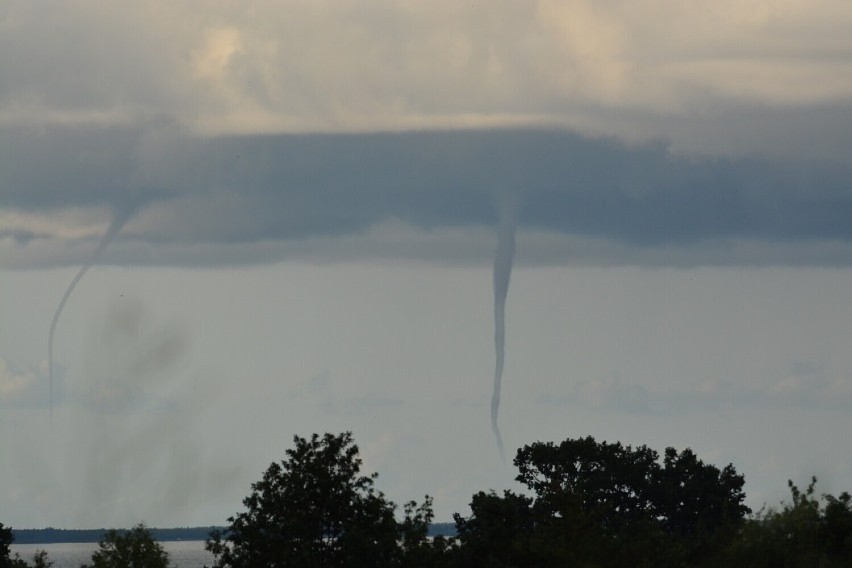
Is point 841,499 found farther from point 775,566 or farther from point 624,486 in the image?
point 624,486

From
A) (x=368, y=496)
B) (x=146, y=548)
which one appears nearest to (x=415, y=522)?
(x=368, y=496)

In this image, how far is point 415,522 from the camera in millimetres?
85438

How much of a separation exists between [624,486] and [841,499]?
272 feet

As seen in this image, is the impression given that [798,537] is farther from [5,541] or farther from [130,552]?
[5,541]

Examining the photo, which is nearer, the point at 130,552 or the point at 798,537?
the point at 798,537

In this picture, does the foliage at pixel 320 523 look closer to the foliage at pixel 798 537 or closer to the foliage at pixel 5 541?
the foliage at pixel 798 537

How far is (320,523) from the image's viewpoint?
8331cm

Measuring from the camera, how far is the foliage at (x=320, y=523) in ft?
268

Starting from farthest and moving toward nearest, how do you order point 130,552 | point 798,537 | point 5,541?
point 5,541 → point 130,552 → point 798,537

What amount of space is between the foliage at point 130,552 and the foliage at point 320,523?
1278 inches

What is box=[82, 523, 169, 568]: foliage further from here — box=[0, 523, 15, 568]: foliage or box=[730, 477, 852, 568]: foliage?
box=[730, 477, 852, 568]: foliage

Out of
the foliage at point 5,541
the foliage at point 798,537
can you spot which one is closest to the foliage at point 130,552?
the foliage at point 5,541

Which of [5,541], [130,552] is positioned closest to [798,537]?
[130,552]

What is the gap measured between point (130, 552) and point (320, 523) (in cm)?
3823
